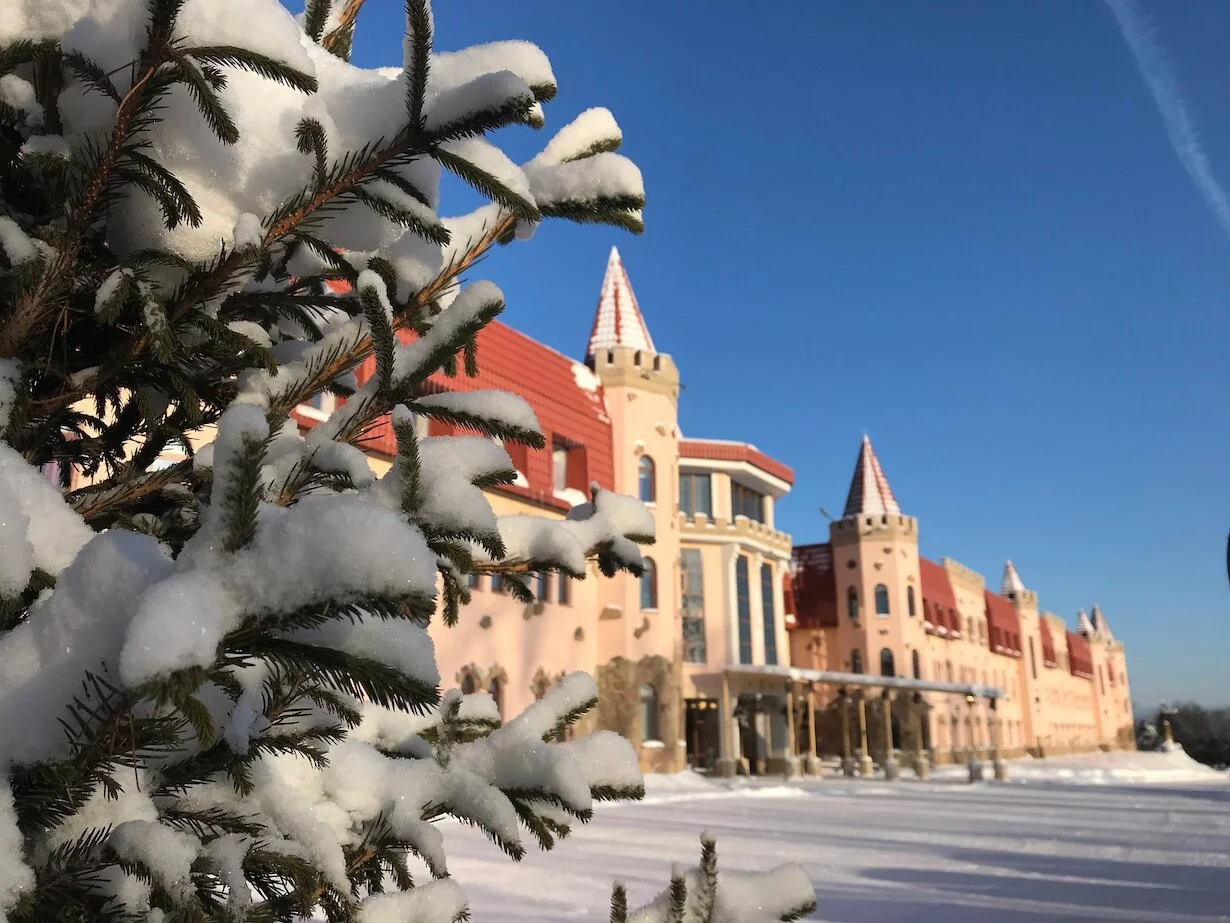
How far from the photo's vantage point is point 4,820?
0.94 m

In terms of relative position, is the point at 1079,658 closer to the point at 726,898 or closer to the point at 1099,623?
the point at 1099,623

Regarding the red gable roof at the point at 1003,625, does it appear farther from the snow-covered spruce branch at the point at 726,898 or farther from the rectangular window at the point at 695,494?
the snow-covered spruce branch at the point at 726,898

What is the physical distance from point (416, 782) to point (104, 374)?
34.7 inches

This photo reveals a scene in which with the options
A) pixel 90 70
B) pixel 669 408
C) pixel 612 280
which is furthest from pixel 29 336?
pixel 612 280

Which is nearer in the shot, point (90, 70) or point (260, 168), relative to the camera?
point (90, 70)

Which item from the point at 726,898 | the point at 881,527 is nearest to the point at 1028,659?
the point at 881,527

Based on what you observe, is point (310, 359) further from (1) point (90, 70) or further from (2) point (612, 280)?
(2) point (612, 280)

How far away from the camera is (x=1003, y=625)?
45.5 meters

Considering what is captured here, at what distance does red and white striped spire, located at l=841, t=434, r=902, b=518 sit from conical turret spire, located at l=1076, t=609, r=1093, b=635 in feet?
134

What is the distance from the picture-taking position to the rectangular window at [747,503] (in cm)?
2594

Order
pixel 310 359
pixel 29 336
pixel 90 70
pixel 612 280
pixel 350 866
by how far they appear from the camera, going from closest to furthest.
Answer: pixel 90 70 < pixel 29 336 < pixel 350 866 < pixel 310 359 < pixel 612 280

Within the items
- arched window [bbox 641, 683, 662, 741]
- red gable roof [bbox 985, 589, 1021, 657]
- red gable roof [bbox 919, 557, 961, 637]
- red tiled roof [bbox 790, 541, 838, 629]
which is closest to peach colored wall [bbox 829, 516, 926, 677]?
red tiled roof [bbox 790, 541, 838, 629]

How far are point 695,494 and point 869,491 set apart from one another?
1201 centimetres

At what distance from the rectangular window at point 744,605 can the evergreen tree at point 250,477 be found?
23589 millimetres
